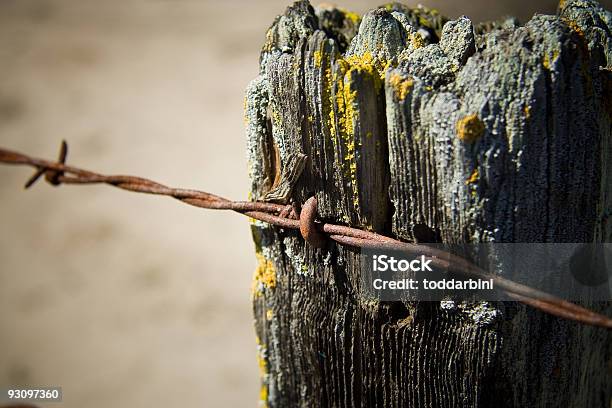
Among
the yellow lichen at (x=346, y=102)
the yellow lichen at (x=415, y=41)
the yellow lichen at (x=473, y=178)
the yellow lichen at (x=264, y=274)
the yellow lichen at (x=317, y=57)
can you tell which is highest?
the yellow lichen at (x=415, y=41)

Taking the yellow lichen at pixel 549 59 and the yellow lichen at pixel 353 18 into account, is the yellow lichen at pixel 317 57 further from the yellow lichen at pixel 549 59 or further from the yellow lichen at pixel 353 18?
the yellow lichen at pixel 353 18

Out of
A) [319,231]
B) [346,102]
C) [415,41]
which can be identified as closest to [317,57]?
[346,102]

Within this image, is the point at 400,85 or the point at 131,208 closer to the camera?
the point at 400,85

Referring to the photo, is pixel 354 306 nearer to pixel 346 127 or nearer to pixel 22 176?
pixel 346 127

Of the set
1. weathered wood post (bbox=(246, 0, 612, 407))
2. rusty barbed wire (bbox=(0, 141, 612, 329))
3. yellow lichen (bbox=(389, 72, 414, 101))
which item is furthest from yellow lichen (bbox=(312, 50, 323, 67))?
rusty barbed wire (bbox=(0, 141, 612, 329))

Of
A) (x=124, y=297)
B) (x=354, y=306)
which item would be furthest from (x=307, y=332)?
(x=124, y=297)

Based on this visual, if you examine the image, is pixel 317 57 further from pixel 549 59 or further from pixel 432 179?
pixel 549 59

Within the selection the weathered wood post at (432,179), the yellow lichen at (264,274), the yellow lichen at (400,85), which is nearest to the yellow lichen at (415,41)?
the weathered wood post at (432,179)
